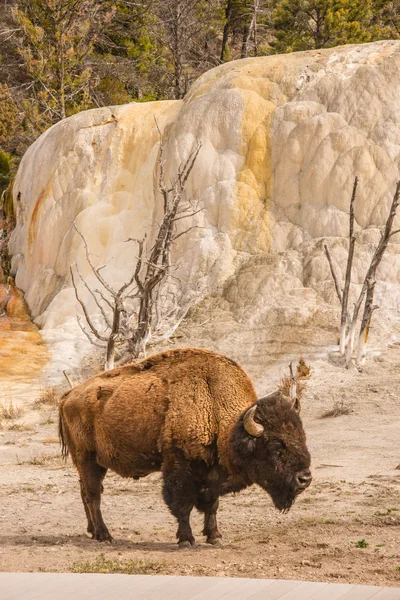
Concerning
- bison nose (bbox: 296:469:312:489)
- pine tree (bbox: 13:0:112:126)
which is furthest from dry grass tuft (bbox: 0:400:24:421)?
pine tree (bbox: 13:0:112:126)

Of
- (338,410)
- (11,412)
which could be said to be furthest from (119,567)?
(11,412)

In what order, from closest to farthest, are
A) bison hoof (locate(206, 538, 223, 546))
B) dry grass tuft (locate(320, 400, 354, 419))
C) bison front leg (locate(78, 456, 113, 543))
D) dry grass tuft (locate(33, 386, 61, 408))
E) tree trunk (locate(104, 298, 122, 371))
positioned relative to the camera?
1. bison hoof (locate(206, 538, 223, 546))
2. bison front leg (locate(78, 456, 113, 543))
3. dry grass tuft (locate(320, 400, 354, 419))
4. tree trunk (locate(104, 298, 122, 371))
5. dry grass tuft (locate(33, 386, 61, 408))

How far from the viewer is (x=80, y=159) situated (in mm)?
23766

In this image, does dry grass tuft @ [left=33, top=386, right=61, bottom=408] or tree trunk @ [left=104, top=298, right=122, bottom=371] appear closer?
tree trunk @ [left=104, top=298, right=122, bottom=371]

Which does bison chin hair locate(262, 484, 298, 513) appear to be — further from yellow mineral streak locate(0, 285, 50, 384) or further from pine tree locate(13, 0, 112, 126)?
pine tree locate(13, 0, 112, 126)

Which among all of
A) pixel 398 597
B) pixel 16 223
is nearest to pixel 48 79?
pixel 16 223

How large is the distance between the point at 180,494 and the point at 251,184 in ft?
47.5

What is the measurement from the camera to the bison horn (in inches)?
266

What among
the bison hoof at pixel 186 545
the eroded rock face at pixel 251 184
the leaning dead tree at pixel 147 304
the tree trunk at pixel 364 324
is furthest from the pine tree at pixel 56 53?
the bison hoof at pixel 186 545

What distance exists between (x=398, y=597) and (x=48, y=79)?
92.2 ft

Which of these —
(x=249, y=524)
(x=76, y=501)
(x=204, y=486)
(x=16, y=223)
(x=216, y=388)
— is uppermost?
(x=216, y=388)

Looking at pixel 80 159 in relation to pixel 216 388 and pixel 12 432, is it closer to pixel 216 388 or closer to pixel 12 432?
pixel 12 432

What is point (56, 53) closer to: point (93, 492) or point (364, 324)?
point (364, 324)

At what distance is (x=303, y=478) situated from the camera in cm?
665
